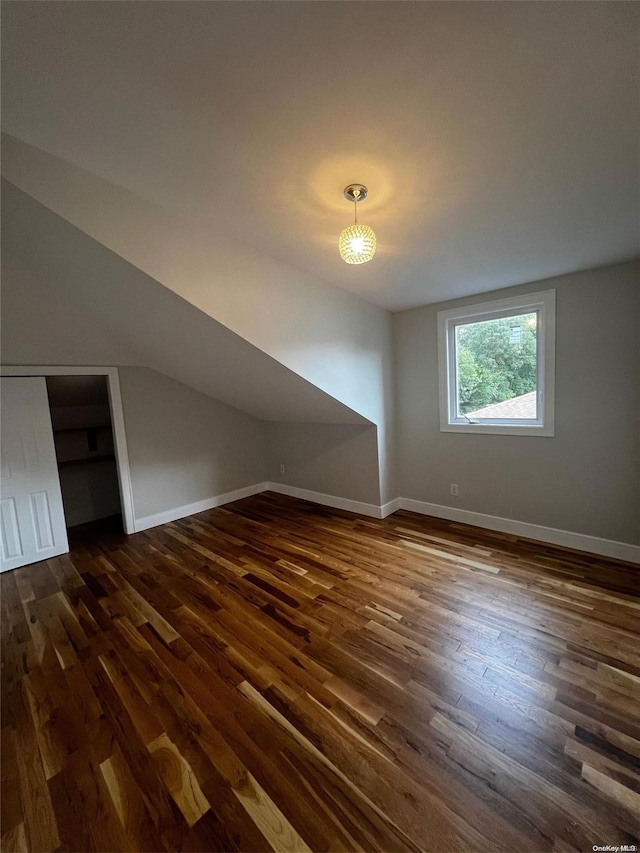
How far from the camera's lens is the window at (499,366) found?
288 centimetres

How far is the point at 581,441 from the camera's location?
276 centimetres

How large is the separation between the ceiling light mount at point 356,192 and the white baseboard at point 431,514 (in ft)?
9.79

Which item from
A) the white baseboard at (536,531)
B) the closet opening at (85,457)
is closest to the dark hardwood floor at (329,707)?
the white baseboard at (536,531)

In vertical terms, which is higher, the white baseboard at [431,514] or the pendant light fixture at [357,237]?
the pendant light fixture at [357,237]

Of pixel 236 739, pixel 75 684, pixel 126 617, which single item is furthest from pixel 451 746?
pixel 126 617

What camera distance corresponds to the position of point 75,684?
174cm

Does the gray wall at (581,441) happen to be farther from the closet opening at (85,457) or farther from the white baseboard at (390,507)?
the closet opening at (85,457)

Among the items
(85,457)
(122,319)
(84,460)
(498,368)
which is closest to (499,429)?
(498,368)

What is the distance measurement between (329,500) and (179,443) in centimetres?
205

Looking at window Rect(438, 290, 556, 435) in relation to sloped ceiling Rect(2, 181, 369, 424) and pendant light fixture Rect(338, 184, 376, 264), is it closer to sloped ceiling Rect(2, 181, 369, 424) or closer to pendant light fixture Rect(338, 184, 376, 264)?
sloped ceiling Rect(2, 181, 369, 424)

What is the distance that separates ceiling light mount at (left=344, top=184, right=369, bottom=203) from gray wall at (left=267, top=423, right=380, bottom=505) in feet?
7.61

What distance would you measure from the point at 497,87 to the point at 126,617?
11.0 feet

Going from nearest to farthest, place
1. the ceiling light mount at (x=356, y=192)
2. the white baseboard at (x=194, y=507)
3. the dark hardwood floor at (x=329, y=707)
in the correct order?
the dark hardwood floor at (x=329, y=707) → the ceiling light mount at (x=356, y=192) → the white baseboard at (x=194, y=507)

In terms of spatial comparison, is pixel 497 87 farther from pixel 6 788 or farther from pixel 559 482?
pixel 6 788
